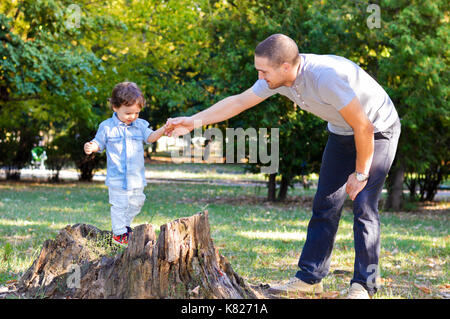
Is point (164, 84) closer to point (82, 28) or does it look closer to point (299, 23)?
point (82, 28)

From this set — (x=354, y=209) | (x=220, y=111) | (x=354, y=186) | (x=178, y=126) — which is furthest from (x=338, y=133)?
(x=178, y=126)

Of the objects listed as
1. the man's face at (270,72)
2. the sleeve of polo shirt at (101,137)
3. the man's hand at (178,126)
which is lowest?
the sleeve of polo shirt at (101,137)

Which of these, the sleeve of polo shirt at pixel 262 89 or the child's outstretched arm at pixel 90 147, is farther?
the child's outstretched arm at pixel 90 147

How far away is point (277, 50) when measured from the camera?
12.0ft

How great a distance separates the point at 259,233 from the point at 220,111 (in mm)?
4259

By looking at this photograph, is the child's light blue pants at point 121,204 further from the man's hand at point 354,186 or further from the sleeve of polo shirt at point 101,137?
the man's hand at point 354,186

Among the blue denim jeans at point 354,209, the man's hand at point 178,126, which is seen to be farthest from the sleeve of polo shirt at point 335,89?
the man's hand at point 178,126

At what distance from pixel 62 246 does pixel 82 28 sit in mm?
11938

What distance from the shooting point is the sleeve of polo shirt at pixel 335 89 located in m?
3.66

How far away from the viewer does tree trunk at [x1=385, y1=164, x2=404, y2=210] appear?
13766mm

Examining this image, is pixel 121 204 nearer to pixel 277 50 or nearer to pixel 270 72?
pixel 270 72

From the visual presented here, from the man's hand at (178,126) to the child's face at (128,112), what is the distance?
0.41m
